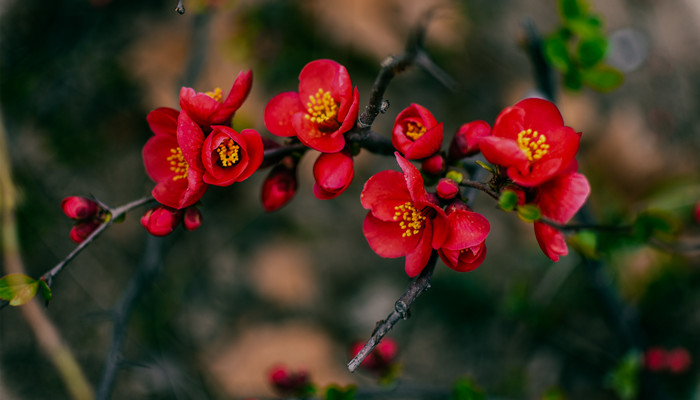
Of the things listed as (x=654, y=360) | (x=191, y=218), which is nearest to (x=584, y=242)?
(x=191, y=218)

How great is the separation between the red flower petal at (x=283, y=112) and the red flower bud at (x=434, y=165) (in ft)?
0.84

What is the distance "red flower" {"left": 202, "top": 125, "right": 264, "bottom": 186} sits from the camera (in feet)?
2.44

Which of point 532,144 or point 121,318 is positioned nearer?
point 532,144

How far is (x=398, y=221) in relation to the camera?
2.65 ft

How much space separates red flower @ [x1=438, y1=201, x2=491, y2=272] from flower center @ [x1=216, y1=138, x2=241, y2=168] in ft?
1.31

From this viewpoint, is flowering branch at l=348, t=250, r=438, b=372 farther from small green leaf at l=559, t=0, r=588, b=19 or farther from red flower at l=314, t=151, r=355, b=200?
small green leaf at l=559, t=0, r=588, b=19

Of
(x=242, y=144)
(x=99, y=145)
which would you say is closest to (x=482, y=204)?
(x=242, y=144)

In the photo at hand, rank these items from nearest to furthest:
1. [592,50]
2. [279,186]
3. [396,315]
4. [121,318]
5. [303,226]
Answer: [396,315] → [279,186] → [592,50] → [121,318] → [303,226]

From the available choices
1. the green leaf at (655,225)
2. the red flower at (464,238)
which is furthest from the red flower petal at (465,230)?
the green leaf at (655,225)

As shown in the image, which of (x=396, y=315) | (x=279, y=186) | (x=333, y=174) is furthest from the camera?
(x=279, y=186)

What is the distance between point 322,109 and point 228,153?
20cm

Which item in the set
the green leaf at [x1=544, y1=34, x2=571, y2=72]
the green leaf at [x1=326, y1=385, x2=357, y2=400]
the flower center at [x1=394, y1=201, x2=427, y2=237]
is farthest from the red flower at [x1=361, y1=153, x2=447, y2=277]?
the green leaf at [x1=544, y1=34, x2=571, y2=72]

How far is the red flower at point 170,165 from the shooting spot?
29.5 inches

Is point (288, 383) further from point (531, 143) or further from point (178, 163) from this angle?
point (531, 143)
